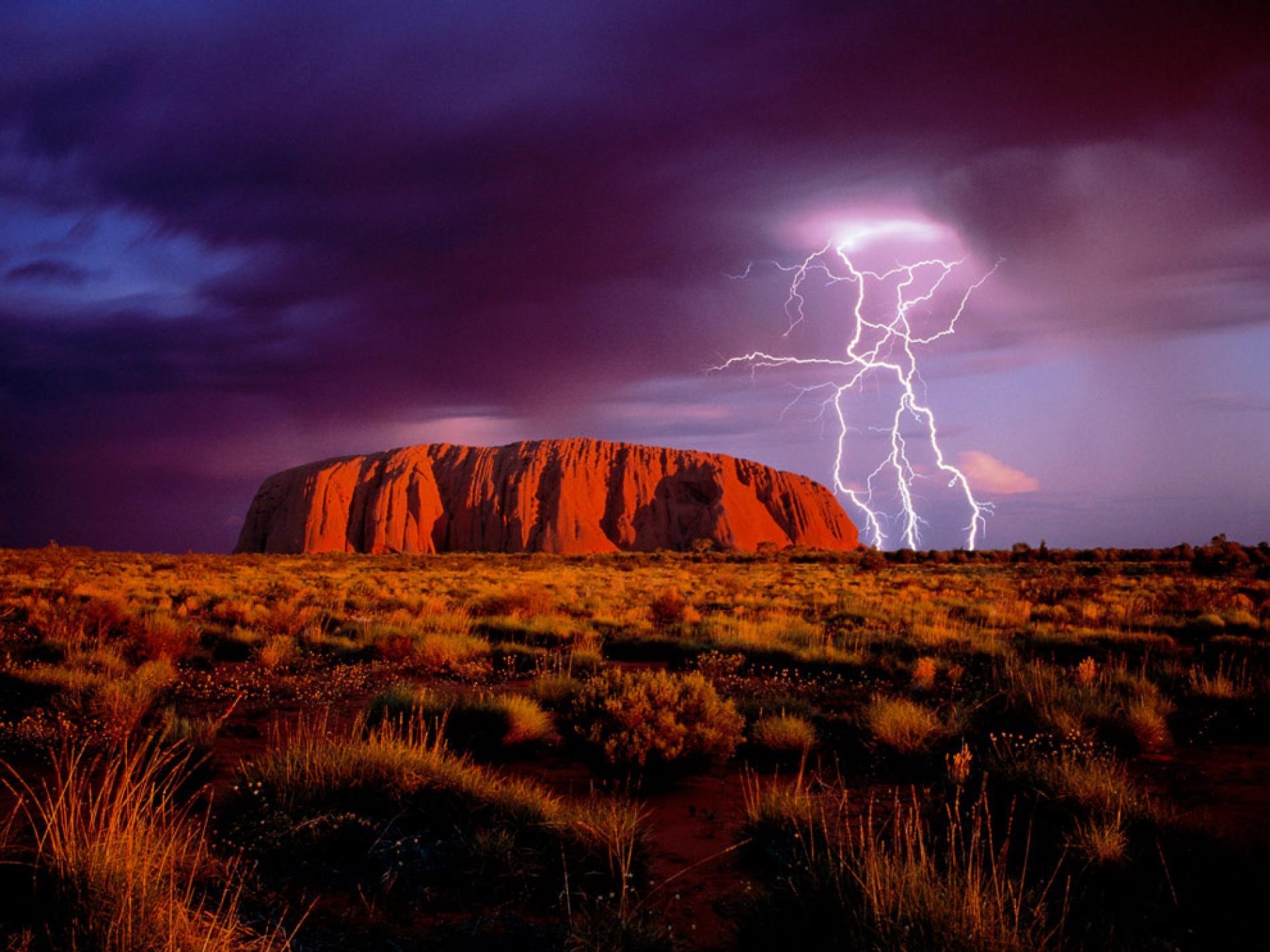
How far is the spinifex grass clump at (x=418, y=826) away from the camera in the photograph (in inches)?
157

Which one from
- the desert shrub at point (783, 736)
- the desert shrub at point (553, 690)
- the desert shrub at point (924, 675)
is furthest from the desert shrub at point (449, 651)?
the desert shrub at point (924, 675)

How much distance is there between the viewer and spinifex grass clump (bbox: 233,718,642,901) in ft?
13.1

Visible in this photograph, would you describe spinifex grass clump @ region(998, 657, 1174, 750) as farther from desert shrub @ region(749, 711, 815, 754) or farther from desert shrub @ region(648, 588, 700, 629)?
desert shrub @ region(648, 588, 700, 629)

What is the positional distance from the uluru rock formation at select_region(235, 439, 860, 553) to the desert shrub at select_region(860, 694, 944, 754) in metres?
84.4

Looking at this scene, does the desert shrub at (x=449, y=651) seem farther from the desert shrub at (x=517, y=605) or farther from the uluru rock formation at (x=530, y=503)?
the uluru rock formation at (x=530, y=503)

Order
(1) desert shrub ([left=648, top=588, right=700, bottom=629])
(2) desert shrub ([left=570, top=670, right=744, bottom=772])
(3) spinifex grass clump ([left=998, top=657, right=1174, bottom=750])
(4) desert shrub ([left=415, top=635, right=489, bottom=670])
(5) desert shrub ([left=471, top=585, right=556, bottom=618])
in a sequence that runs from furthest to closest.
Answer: (5) desert shrub ([left=471, top=585, right=556, bottom=618]), (1) desert shrub ([left=648, top=588, right=700, bottom=629]), (4) desert shrub ([left=415, top=635, right=489, bottom=670]), (3) spinifex grass clump ([left=998, top=657, right=1174, bottom=750]), (2) desert shrub ([left=570, top=670, right=744, bottom=772])

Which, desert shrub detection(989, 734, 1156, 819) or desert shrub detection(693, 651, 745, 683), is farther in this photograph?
desert shrub detection(693, 651, 745, 683)

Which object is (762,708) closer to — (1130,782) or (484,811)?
(1130,782)

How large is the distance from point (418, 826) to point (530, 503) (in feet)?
311

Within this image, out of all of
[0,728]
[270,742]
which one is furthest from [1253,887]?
[0,728]

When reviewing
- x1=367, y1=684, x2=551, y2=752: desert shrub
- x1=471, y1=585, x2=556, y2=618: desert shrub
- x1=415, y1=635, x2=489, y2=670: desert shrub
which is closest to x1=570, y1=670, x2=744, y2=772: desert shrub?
x1=367, y1=684, x2=551, y2=752: desert shrub

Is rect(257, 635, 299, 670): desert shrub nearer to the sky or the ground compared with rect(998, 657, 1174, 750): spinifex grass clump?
nearer to the ground

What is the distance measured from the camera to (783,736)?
6.57 metres

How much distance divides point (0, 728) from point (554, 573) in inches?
1038
